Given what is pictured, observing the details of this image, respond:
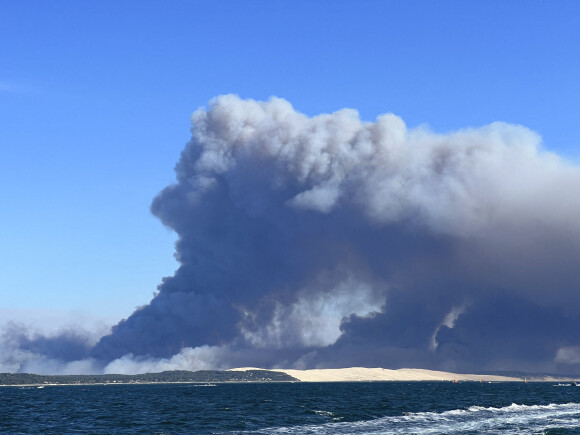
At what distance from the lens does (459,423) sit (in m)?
133

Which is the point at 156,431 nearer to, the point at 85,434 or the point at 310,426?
the point at 85,434

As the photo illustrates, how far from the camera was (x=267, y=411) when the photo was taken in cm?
17200

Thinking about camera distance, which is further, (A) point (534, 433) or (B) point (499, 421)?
(B) point (499, 421)

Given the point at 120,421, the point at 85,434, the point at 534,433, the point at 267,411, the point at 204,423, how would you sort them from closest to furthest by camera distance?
the point at 534,433
the point at 85,434
the point at 204,423
the point at 120,421
the point at 267,411

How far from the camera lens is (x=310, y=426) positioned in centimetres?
12825

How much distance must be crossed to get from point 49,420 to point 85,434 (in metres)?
41.3

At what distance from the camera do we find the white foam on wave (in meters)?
120

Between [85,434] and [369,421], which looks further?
[369,421]

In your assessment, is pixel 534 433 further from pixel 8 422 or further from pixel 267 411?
pixel 8 422

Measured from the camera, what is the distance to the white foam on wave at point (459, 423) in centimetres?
11962

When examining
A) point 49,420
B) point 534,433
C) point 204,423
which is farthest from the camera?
point 49,420

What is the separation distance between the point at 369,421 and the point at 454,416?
23.0 meters

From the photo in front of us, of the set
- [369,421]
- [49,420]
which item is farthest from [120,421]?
[369,421]

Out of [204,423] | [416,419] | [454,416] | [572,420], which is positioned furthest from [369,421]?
[572,420]
